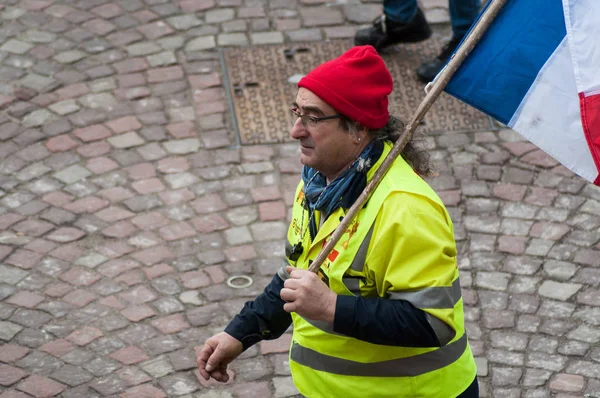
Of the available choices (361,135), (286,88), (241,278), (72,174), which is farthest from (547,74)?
(286,88)

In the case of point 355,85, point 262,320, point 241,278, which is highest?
point 355,85

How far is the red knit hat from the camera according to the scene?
3330 millimetres

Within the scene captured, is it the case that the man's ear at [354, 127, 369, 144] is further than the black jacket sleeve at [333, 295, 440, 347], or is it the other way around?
the man's ear at [354, 127, 369, 144]

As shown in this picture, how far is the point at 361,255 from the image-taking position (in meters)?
3.25

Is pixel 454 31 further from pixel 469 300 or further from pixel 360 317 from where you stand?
pixel 360 317

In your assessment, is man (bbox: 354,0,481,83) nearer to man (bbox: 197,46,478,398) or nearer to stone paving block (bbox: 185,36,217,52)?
stone paving block (bbox: 185,36,217,52)

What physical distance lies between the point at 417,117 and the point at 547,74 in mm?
522

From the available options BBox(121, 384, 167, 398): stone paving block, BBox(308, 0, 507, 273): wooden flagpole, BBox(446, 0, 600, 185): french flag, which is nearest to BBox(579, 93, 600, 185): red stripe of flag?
BBox(446, 0, 600, 185): french flag

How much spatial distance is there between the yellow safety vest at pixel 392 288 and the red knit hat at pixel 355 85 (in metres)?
0.19

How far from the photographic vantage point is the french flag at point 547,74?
3469 millimetres

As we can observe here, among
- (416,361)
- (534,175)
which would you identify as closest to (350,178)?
(416,361)

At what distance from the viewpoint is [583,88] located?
11.4 feet

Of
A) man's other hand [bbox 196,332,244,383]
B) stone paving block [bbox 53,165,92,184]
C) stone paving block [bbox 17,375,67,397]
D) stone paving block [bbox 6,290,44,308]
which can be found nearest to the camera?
man's other hand [bbox 196,332,244,383]

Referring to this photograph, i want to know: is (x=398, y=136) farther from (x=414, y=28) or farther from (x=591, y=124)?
(x=414, y=28)
